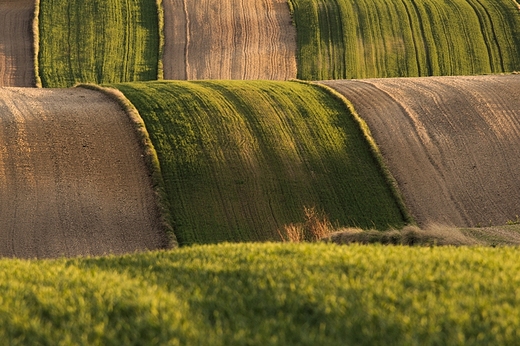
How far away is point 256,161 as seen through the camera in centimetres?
3141

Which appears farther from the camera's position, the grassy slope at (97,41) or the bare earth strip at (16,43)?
the grassy slope at (97,41)

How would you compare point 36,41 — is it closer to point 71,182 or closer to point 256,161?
point 71,182

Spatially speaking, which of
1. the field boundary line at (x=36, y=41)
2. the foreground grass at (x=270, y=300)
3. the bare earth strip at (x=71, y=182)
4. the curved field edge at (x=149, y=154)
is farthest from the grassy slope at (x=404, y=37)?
the foreground grass at (x=270, y=300)

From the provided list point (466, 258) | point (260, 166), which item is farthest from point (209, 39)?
point (466, 258)

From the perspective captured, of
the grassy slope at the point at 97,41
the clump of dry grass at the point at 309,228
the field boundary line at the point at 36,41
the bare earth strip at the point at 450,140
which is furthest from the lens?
the grassy slope at the point at 97,41

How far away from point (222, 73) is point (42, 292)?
40.3 metres

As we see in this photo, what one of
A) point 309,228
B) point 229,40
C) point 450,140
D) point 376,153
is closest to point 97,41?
point 229,40

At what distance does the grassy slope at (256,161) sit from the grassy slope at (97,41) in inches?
529

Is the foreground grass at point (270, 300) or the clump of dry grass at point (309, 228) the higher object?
the foreground grass at point (270, 300)

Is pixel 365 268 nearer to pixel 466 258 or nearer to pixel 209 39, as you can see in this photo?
pixel 466 258

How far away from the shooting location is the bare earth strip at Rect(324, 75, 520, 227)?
102 feet

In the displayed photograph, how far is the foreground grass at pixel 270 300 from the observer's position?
36.3 feet

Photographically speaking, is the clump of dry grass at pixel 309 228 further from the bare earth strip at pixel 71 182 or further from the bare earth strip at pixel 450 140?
the bare earth strip at pixel 71 182

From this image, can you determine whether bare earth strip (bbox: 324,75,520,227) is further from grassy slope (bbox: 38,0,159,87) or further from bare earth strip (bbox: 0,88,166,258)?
grassy slope (bbox: 38,0,159,87)
